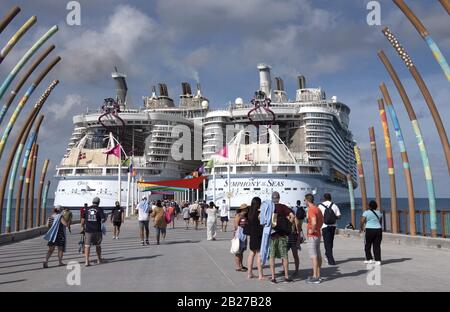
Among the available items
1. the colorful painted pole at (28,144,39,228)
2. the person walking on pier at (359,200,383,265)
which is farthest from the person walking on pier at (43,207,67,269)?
the colorful painted pole at (28,144,39,228)

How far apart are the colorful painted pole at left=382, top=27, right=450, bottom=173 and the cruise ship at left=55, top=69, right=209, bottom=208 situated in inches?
2101

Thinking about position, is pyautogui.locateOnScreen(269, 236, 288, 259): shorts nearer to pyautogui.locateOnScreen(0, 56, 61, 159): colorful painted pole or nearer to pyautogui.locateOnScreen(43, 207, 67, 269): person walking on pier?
pyautogui.locateOnScreen(43, 207, 67, 269): person walking on pier

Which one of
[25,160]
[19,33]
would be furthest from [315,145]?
[19,33]

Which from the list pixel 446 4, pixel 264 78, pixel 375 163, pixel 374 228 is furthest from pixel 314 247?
pixel 264 78

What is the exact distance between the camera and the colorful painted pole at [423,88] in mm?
16047

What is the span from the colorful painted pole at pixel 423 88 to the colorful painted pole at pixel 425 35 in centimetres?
136

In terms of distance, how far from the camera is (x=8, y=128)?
776 inches

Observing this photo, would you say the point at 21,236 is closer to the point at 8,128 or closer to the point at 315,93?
the point at 8,128

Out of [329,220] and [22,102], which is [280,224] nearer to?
[329,220]

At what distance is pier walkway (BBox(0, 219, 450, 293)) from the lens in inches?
330

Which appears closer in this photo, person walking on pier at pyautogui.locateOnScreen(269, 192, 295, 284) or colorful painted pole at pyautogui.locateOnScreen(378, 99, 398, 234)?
person walking on pier at pyautogui.locateOnScreen(269, 192, 295, 284)

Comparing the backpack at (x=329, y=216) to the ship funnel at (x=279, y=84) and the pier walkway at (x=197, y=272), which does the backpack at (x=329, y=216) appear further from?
the ship funnel at (x=279, y=84)

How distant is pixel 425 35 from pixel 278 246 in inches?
406
